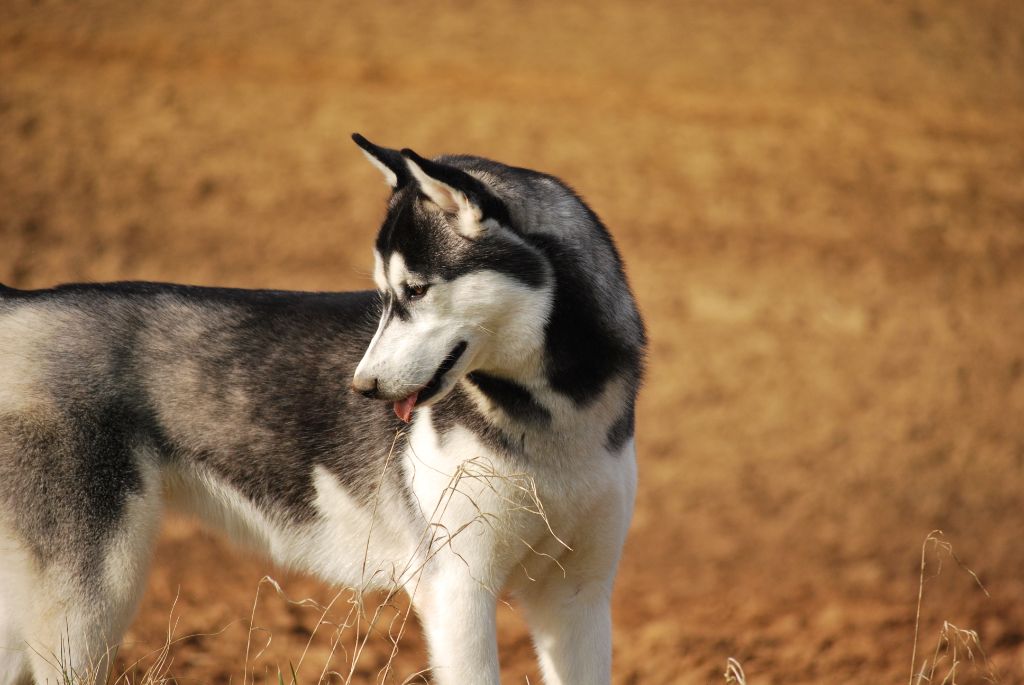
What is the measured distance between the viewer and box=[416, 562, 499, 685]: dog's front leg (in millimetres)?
2592

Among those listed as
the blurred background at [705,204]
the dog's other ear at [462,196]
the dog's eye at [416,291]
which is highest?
the dog's other ear at [462,196]

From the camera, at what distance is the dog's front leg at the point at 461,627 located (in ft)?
8.50

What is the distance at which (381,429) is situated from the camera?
9.52ft

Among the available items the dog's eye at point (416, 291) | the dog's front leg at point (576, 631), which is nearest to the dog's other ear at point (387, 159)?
the dog's eye at point (416, 291)

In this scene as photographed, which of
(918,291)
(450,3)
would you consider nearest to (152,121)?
(450,3)

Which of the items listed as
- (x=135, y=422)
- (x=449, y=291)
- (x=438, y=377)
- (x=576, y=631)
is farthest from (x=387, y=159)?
(x=576, y=631)

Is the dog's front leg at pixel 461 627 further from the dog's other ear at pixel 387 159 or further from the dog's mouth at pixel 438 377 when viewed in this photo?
the dog's other ear at pixel 387 159

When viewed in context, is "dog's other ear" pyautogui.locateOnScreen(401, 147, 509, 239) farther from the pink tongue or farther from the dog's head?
the pink tongue

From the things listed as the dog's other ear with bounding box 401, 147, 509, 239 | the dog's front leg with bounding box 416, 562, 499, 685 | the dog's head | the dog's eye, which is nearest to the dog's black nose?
→ the dog's head

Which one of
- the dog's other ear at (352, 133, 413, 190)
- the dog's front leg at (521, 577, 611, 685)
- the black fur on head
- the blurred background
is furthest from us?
the blurred background

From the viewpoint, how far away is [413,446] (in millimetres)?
2764

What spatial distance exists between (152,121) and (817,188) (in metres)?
5.20

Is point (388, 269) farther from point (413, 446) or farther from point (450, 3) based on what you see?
point (450, 3)

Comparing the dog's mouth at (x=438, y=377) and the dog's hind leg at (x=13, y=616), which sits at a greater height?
the dog's mouth at (x=438, y=377)
